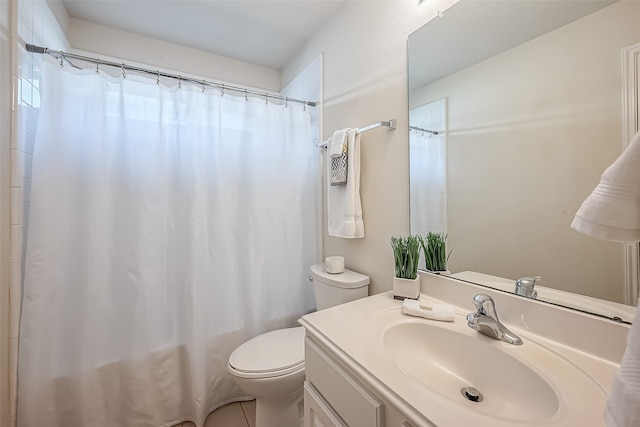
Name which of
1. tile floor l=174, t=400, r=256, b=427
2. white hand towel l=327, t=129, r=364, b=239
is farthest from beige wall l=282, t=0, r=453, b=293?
tile floor l=174, t=400, r=256, b=427

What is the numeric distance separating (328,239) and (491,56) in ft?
4.21

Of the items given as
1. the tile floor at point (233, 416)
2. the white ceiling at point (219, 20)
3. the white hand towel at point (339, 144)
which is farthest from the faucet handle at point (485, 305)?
the white ceiling at point (219, 20)

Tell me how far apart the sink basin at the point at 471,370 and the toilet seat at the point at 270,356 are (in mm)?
610

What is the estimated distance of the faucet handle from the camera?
2.58 ft

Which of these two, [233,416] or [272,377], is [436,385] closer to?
[272,377]

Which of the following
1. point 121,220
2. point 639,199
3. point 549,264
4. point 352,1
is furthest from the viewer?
point 352,1

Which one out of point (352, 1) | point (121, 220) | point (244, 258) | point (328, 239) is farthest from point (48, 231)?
point (352, 1)

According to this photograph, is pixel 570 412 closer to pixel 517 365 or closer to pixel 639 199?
pixel 517 365

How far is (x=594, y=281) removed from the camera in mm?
706

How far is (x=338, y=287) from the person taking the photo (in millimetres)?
1361

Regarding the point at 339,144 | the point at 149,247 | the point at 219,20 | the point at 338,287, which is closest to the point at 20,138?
the point at 149,247

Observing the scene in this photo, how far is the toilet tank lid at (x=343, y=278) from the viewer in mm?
1343

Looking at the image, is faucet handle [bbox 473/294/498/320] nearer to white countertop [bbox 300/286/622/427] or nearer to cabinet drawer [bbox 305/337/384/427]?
white countertop [bbox 300/286/622/427]

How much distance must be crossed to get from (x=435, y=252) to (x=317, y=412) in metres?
0.73
